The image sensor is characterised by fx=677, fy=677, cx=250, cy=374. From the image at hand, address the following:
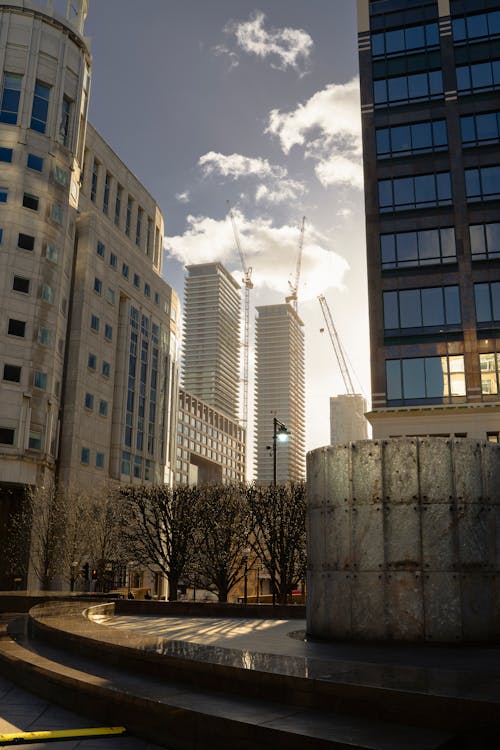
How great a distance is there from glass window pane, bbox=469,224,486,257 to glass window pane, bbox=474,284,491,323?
248 cm

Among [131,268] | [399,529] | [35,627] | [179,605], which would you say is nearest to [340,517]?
[399,529]

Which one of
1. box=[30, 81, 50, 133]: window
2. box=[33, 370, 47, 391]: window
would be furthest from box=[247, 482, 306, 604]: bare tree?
box=[30, 81, 50, 133]: window

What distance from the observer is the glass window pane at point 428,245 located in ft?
156

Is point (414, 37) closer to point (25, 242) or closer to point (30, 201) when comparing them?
point (30, 201)

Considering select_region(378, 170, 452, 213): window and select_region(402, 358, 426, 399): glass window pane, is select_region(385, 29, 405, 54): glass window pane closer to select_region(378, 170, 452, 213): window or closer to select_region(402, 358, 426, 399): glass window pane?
select_region(378, 170, 452, 213): window

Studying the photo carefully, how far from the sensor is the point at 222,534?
4791cm

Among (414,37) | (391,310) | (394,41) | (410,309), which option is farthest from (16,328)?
(414,37)

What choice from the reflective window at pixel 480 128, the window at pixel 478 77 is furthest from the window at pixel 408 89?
the reflective window at pixel 480 128

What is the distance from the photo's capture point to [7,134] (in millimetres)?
59281

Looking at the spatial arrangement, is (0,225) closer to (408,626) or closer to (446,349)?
(446,349)

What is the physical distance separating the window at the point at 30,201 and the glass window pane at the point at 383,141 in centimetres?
2985

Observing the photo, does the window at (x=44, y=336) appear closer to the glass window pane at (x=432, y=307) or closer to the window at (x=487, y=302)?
the glass window pane at (x=432, y=307)

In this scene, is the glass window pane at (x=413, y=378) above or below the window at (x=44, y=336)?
below

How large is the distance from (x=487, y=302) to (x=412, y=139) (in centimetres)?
1376
